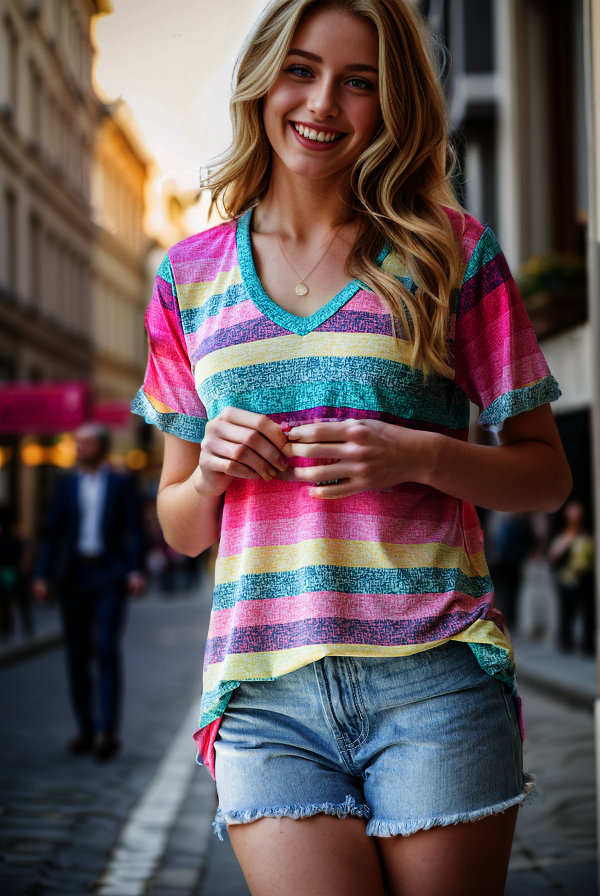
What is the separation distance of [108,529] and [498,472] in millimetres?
5608

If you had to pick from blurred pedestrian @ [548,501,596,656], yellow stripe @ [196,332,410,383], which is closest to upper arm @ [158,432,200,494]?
yellow stripe @ [196,332,410,383]

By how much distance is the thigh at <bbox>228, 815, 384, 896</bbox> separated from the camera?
A: 1446 mm

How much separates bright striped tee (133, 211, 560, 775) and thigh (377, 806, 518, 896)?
221 millimetres

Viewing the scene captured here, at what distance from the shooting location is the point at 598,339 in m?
3.33

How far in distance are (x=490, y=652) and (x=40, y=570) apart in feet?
19.5

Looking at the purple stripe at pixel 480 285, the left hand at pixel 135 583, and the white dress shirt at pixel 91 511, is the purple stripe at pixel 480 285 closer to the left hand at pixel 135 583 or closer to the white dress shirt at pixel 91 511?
the left hand at pixel 135 583

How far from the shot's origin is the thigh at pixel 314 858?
145cm

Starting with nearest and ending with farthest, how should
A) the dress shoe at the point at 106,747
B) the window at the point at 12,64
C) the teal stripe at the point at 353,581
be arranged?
the teal stripe at the point at 353,581 < the dress shoe at the point at 106,747 < the window at the point at 12,64

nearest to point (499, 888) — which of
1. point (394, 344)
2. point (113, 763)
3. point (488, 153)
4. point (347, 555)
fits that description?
point (347, 555)

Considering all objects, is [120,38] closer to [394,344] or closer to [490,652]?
[394,344]

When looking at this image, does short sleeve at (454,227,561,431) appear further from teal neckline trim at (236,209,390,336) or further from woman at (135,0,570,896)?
teal neckline trim at (236,209,390,336)

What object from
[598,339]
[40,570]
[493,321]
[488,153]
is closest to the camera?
[493,321]

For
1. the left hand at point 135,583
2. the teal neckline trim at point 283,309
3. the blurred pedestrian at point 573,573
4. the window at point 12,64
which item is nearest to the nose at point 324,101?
the teal neckline trim at point 283,309

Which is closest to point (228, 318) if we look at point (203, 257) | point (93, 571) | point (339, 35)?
point (203, 257)
